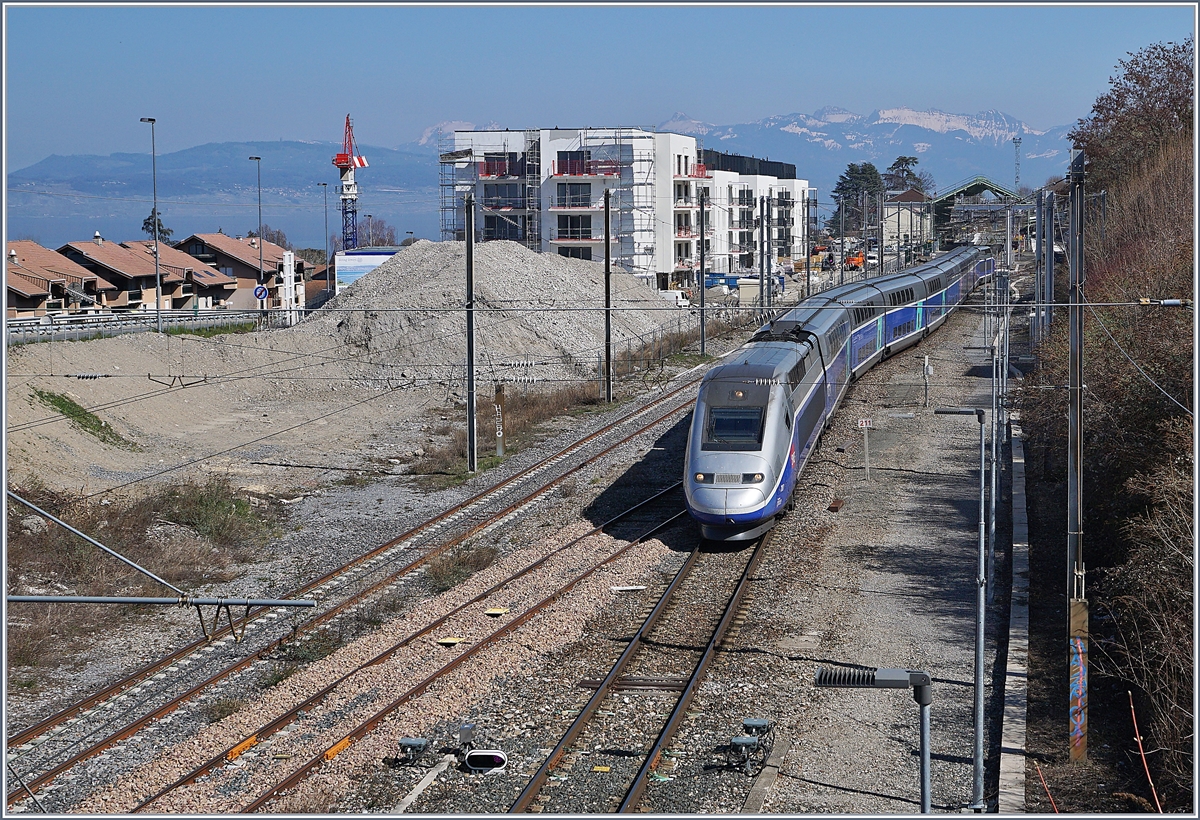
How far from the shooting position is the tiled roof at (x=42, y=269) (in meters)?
58.4

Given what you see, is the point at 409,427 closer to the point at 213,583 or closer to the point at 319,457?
the point at 319,457

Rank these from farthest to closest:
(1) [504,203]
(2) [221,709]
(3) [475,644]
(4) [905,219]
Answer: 1. (4) [905,219]
2. (1) [504,203]
3. (3) [475,644]
4. (2) [221,709]

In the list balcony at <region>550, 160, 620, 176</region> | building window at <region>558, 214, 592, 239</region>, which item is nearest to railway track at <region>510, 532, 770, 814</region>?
building window at <region>558, 214, 592, 239</region>

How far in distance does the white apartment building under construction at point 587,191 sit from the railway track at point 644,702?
203 feet

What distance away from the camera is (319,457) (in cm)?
3192

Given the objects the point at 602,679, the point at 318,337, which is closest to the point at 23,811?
the point at 602,679

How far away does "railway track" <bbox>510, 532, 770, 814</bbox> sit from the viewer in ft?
39.5

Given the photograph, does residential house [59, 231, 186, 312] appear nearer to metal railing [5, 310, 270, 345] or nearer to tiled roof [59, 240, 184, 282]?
tiled roof [59, 240, 184, 282]

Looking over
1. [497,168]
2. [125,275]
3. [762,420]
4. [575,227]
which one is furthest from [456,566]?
[497,168]

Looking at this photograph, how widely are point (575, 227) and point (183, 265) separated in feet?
89.2

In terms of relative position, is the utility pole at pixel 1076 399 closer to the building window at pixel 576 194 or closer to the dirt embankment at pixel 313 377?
the dirt embankment at pixel 313 377

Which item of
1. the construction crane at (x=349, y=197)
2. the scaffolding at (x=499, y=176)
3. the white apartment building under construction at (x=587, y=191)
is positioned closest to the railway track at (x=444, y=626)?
the white apartment building under construction at (x=587, y=191)

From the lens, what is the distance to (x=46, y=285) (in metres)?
58.8

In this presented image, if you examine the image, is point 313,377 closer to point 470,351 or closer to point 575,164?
point 470,351
